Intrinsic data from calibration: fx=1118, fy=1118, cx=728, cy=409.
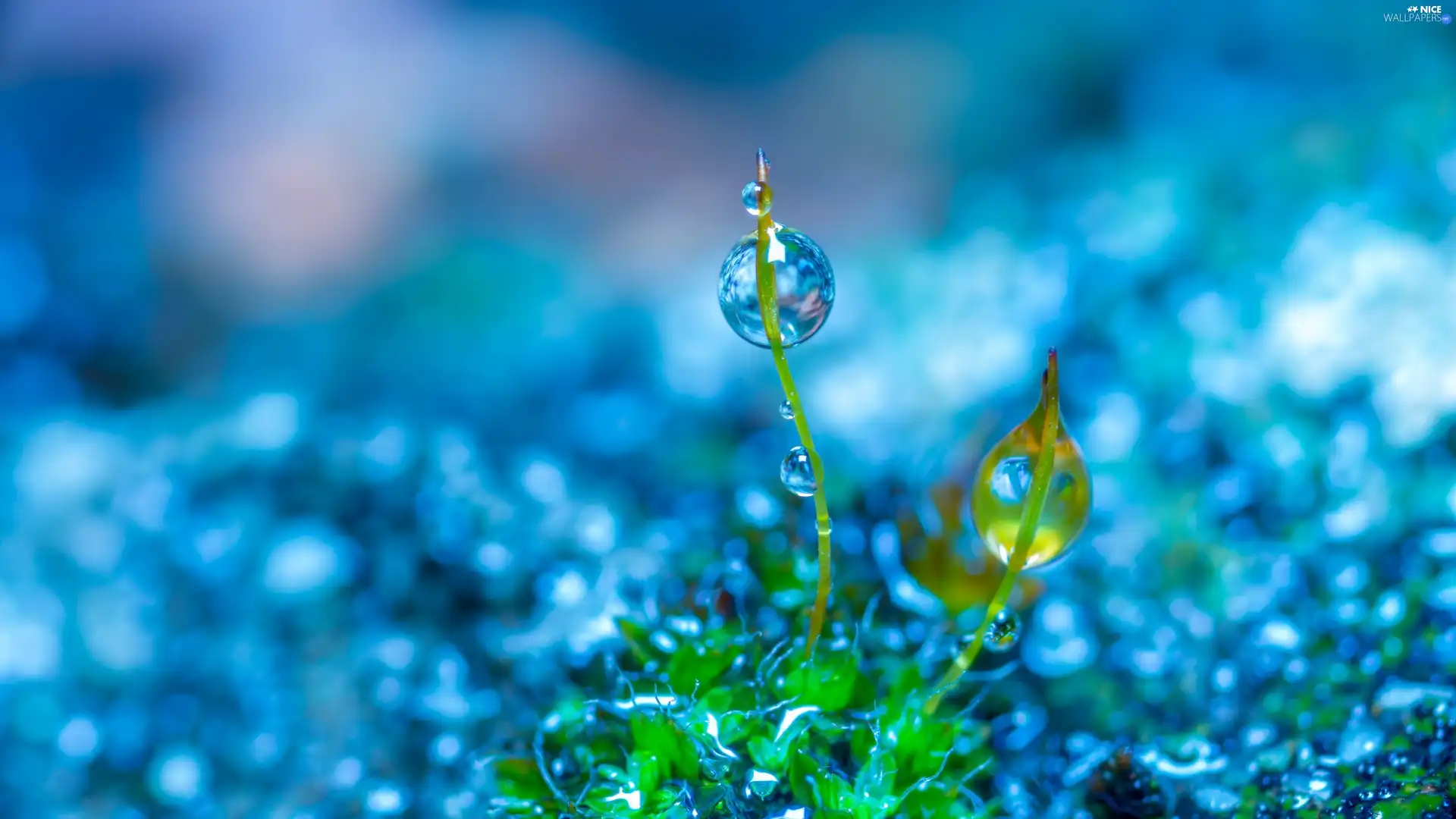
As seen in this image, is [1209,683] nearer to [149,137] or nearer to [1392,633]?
[1392,633]

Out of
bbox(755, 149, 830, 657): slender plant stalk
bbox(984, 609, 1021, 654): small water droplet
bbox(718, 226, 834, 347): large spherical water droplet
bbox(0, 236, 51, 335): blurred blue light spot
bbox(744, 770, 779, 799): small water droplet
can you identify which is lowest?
bbox(744, 770, 779, 799): small water droplet

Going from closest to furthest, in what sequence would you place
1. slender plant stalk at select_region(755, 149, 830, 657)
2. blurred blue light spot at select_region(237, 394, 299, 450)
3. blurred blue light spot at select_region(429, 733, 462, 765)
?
slender plant stalk at select_region(755, 149, 830, 657) < blurred blue light spot at select_region(429, 733, 462, 765) < blurred blue light spot at select_region(237, 394, 299, 450)

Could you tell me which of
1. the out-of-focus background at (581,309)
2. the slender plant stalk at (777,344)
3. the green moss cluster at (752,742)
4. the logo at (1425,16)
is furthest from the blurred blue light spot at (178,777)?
the logo at (1425,16)

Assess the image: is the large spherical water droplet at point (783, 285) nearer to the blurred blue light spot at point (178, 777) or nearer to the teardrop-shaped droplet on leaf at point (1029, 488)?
the teardrop-shaped droplet on leaf at point (1029, 488)

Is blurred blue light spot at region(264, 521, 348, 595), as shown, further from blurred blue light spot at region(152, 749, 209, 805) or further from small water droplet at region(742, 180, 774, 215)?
small water droplet at region(742, 180, 774, 215)

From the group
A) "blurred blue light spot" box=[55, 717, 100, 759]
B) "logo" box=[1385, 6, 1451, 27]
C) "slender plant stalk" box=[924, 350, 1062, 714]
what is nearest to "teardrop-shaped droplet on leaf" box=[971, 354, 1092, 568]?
"slender plant stalk" box=[924, 350, 1062, 714]

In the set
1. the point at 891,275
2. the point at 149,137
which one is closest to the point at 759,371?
the point at 891,275

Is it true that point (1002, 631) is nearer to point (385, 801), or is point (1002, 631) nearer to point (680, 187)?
point (385, 801)
